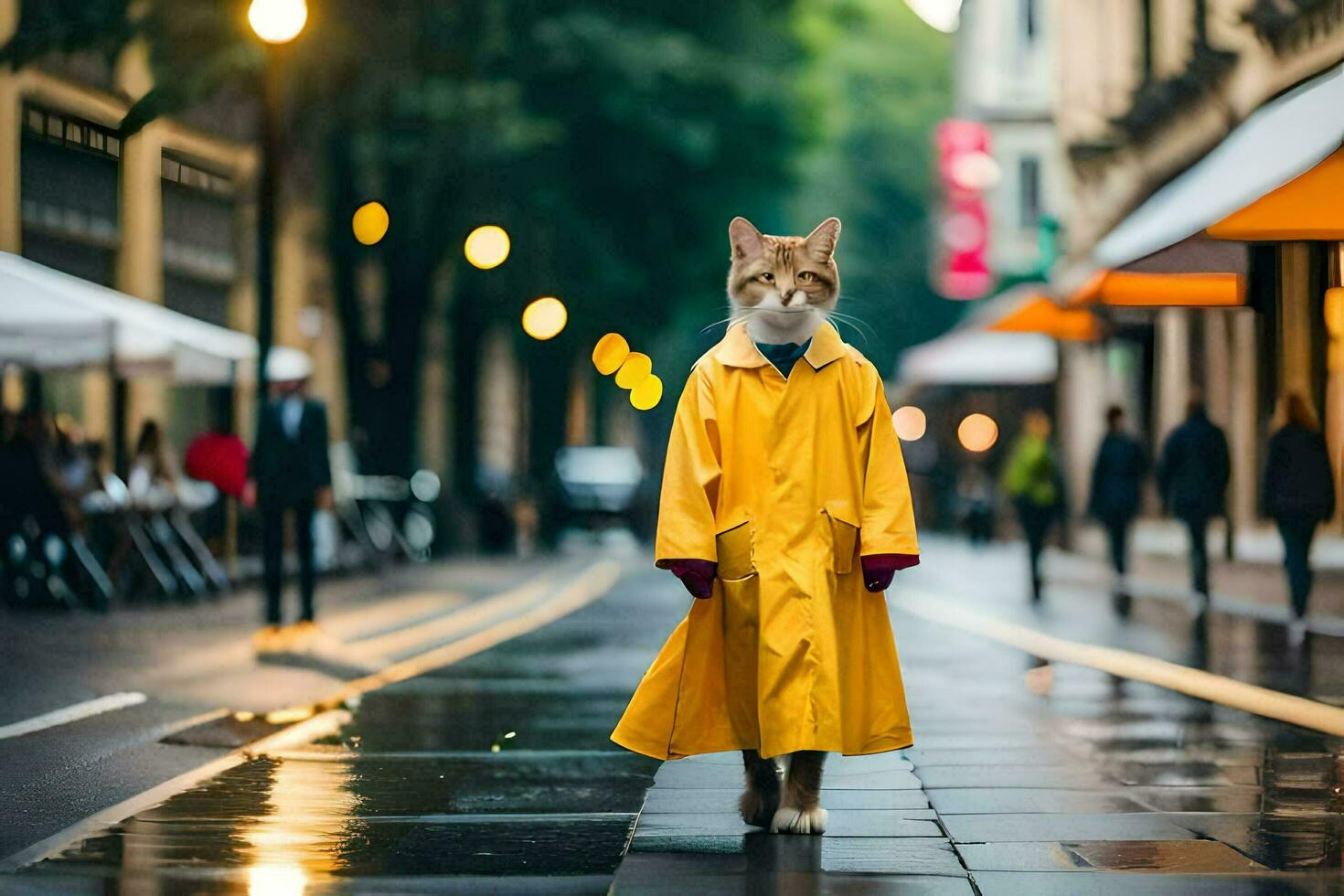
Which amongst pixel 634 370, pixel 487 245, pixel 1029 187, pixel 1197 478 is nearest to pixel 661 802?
pixel 1197 478

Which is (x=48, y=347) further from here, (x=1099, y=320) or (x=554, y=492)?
(x=554, y=492)

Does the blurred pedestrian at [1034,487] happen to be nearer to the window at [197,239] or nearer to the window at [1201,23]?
the window at [1201,23]

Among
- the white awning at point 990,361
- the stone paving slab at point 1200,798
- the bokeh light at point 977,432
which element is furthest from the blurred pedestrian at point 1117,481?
the bokeh light at point 977,432

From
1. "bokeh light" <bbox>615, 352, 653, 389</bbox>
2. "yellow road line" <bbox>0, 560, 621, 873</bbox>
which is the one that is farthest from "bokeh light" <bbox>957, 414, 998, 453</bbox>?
"yellow road line" <bbox>0, 560, 621, 873</bbox>

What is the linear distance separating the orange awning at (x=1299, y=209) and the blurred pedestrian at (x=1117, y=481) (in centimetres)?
752

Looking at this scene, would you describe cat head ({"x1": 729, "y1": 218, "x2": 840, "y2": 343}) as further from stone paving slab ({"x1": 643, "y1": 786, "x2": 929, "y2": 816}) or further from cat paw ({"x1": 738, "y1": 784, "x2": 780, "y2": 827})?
stone paving slab ({"x1": 643, "y1": 786, "x2": 929, "y2": 816})

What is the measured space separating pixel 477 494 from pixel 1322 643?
1966 cm

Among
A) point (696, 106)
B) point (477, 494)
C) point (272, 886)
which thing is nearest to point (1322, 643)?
point (272, 886)

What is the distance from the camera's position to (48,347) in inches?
668

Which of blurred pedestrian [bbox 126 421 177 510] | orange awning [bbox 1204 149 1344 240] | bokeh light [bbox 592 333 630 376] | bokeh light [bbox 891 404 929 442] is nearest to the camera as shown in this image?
orange awning [bbox 1204 149 1344 240]

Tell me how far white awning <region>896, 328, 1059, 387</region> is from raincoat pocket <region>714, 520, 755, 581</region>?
94.1 ft

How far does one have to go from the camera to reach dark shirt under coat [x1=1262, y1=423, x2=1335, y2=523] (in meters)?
14.8

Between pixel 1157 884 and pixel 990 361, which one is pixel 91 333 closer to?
pixel 1157 884

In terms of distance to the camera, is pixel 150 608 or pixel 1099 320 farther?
pixel 1099 320
